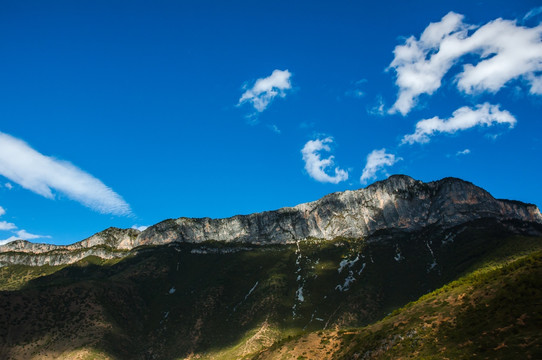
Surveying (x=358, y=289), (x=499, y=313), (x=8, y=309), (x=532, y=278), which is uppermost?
(x=8, y=309)

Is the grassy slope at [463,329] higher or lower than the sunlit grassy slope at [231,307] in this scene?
lower

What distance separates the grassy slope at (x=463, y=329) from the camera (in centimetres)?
4056

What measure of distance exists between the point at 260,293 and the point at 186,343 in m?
42.3

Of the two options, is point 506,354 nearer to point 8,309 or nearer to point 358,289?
point 358,289

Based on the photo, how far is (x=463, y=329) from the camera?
46562mm

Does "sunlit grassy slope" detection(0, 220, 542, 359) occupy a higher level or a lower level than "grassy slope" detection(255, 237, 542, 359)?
higher

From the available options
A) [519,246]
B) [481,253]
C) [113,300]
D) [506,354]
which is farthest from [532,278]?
[113,300]

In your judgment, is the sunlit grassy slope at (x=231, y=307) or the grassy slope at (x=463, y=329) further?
the sunlit grassy slope at (x=231, y=307)

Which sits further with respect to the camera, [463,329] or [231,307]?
[231,307]

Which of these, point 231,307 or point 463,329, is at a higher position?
point 231,307

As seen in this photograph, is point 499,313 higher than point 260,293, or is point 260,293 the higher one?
point 260,293

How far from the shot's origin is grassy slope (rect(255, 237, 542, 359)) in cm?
4056

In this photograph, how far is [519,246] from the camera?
147m

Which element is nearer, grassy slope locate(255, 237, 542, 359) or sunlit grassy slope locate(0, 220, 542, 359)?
grassy slope locate(255, 237, 542, 359)
